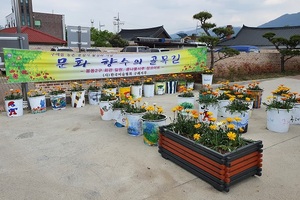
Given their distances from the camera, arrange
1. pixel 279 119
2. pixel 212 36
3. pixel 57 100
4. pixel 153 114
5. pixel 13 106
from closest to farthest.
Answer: pixel 153 114, pixel 279 119, pixel 13 106, pixel 57 100, pixel 212 36

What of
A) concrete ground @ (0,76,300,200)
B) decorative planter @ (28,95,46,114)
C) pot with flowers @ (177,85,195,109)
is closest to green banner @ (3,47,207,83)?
decorative planter @ (28,95,46,114)

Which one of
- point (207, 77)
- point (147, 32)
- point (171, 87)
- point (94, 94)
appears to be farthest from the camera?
point (147, 32)

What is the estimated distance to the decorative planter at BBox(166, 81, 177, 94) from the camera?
8203 millimetres

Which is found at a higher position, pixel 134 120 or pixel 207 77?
pixel 207 77

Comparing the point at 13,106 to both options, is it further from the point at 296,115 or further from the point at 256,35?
the point at 256,35

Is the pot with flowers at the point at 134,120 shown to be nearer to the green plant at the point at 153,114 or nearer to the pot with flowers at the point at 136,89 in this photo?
the green plant at the point at 153,114

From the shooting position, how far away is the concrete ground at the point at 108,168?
2566 millimetres

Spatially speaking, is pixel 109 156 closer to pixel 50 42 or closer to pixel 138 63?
pixel 138 63

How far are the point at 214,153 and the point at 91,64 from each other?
5.29 metres

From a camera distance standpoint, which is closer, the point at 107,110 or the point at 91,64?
the point at 107,110

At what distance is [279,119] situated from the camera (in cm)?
427

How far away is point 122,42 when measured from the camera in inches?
1035

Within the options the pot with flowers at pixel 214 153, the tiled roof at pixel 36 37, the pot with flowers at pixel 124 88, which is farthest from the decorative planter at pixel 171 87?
the tiled roof at pixel 36 37

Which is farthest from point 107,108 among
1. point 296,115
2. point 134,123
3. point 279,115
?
point 296,115
